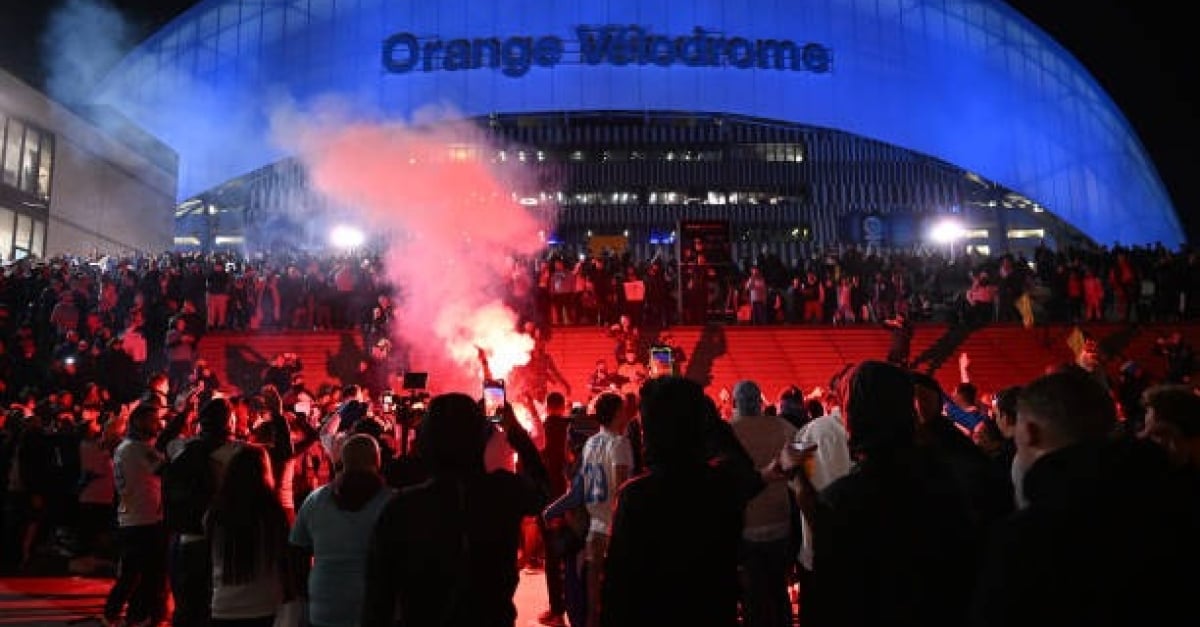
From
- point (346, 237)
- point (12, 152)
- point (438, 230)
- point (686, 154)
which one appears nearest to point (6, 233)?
point (12, 152)

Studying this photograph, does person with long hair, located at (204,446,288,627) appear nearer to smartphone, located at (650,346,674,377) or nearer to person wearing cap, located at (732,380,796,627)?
person wearing cap, located at (732,380,796,627)

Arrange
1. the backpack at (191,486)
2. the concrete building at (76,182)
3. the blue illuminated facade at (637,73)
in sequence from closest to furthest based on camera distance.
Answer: the backpack at (191,486), the concrete building at (76,182), the blue illuminated facade at (637,73)

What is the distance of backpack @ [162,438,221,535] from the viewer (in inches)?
183

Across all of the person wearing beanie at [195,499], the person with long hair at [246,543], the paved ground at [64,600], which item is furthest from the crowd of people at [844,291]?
the person with long hair at [246,543]

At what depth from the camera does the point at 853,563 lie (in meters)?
2.23

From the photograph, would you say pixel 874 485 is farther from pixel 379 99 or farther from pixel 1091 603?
pixel 379 99

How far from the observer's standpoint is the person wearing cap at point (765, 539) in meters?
5.02

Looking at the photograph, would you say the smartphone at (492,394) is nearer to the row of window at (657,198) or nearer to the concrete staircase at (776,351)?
the concrete staircase at (776,351)

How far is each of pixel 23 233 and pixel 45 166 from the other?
7.79ft

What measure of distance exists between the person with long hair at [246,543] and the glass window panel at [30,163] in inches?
960

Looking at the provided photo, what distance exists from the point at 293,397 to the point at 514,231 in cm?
1259

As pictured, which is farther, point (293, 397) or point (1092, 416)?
point (293, 397)

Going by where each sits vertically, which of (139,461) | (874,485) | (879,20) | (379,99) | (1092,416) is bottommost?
(139,461)

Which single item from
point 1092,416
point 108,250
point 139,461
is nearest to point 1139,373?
point 1092,416
